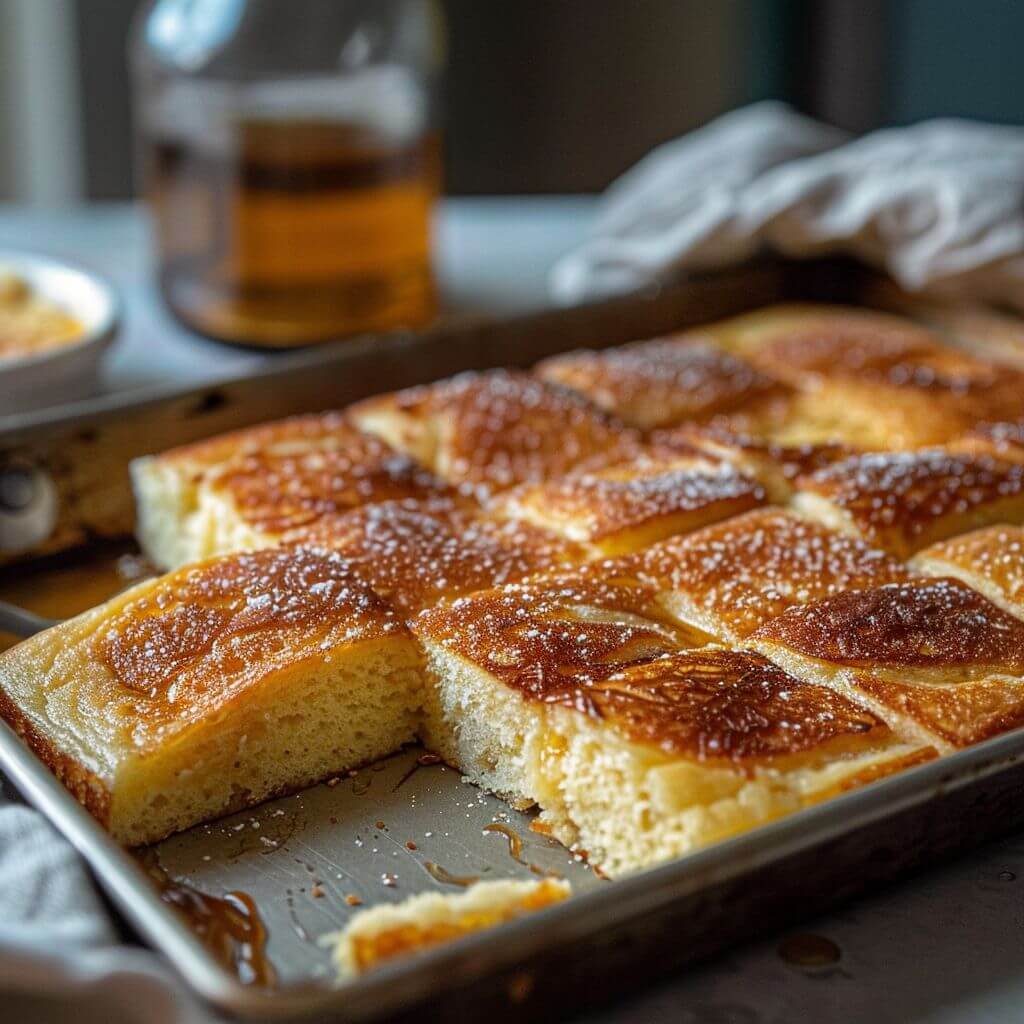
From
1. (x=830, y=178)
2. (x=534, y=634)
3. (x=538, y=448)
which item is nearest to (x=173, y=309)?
(x=538, y=448)

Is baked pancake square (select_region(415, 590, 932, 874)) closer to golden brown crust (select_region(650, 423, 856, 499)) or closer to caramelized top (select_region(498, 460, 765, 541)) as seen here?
caramelized top (select_region(498, 460, 765, 541))

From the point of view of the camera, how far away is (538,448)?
2283mm

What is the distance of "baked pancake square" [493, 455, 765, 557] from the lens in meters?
2.03

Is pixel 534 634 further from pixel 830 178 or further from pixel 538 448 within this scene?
pixel 830 178

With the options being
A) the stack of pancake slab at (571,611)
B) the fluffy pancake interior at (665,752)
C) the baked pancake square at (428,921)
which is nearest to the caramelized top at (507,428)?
the stack of pancake slab at (571,611)

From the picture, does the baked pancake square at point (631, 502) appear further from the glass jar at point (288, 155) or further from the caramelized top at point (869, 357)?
the glass jar at point (288, 155)

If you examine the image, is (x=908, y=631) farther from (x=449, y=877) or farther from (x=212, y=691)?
(x=212, y=691)

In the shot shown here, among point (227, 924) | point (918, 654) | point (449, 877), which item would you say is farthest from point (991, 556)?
point (227, 924)

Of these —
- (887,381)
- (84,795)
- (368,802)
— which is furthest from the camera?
(887,381)

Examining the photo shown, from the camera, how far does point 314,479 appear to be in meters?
2.16

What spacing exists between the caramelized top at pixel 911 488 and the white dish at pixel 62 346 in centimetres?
128

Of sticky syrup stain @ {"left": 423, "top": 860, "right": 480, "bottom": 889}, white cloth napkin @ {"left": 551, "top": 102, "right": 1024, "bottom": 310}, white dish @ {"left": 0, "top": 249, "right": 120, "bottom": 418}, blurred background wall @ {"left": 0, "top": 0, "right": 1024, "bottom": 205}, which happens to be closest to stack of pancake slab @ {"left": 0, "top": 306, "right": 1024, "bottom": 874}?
sticky syrup stain @ {"left": 423, "top": 860, "right": 480, "bottom": 889}

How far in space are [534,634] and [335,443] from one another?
690 millimetres

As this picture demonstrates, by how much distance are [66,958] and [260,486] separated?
997 mm
